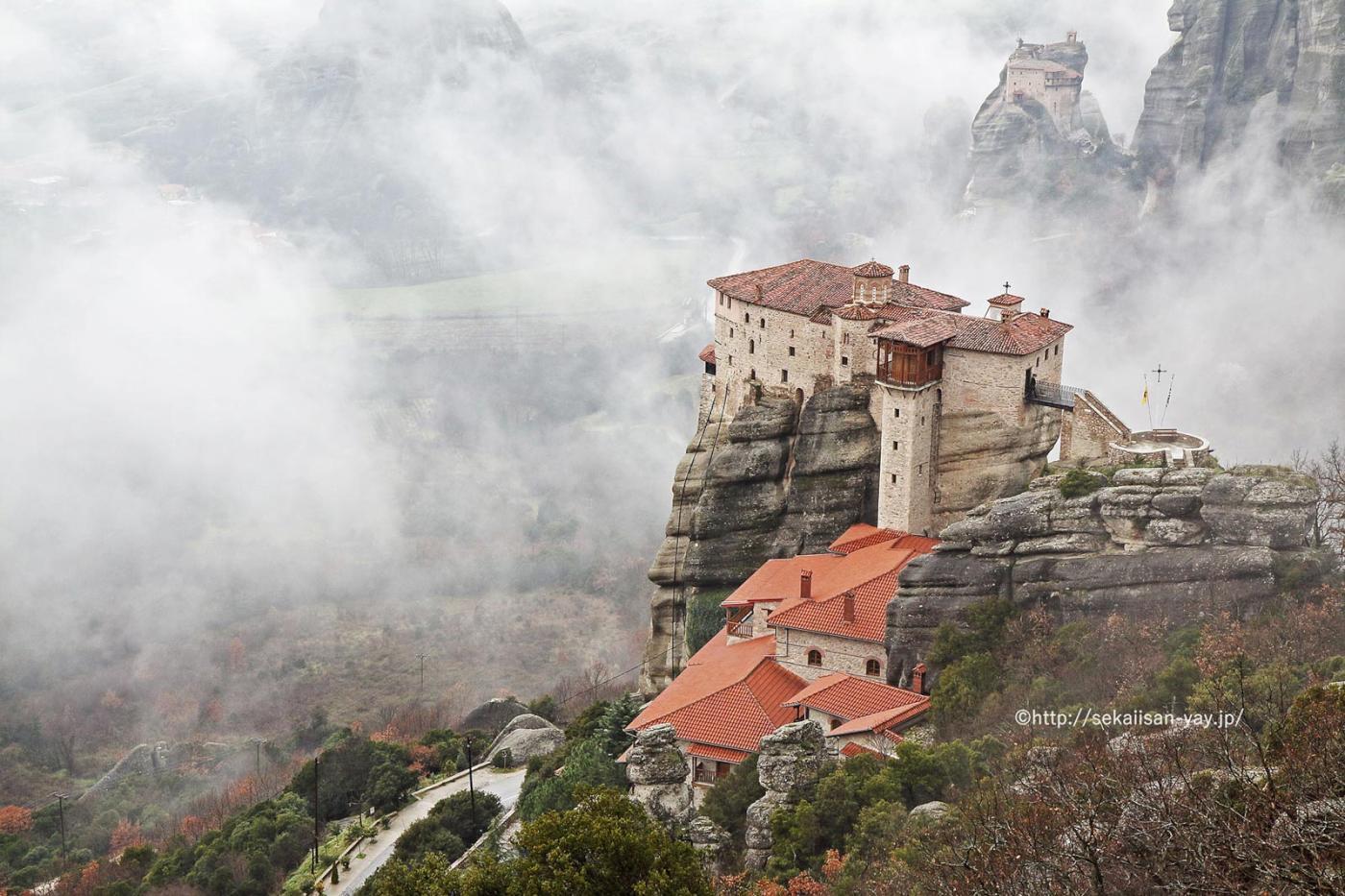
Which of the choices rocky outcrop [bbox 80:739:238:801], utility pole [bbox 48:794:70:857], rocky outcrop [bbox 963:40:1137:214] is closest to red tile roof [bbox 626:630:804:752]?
utility pole [bbox 48:794:70:857]

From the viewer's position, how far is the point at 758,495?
5953 centimetres

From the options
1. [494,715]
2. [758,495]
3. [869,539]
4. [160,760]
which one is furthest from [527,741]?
[160,760]

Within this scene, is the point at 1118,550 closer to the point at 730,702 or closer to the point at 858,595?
the point at 858,595

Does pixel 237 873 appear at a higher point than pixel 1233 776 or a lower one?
lower

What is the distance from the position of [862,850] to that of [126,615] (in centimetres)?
11680

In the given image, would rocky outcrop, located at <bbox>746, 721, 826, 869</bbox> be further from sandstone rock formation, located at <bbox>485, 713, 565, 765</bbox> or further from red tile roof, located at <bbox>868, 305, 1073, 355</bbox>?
sandstone rock formation, located at <bbox>485, 713, 565, 765</bbox>

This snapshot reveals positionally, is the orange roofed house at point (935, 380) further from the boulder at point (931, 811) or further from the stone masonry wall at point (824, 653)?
the boulder at point (931, 811)

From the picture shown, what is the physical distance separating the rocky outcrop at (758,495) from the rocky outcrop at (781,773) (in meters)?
14.4

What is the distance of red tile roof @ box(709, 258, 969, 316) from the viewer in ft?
186

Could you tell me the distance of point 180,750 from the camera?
103375 millimetres

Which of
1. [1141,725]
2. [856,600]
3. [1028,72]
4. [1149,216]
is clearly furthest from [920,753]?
[1028,72]

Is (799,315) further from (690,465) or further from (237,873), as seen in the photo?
(237,873)

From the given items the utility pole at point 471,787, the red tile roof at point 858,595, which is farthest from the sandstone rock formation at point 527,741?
the red tile roof at point 858,595

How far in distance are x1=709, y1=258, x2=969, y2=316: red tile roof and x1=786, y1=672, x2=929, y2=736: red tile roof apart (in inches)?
569
